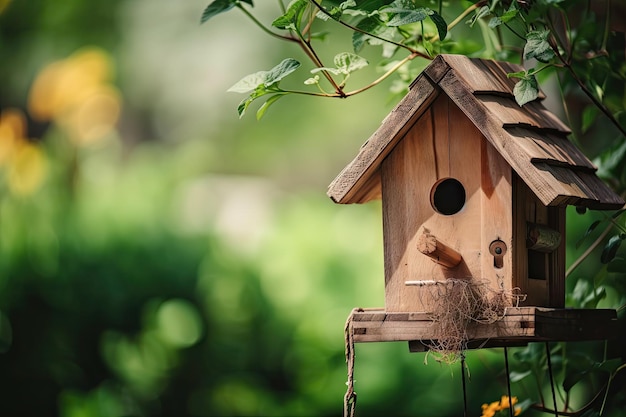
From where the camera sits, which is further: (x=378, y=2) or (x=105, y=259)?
(x=105, y=259)

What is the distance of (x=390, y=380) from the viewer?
11.8 feet

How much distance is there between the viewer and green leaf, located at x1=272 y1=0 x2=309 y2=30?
1.72 m

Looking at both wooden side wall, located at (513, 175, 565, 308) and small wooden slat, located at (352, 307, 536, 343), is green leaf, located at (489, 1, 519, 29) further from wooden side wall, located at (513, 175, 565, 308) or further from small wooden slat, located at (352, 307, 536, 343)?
small wooden slat, located at (352, 307, 536, 343)

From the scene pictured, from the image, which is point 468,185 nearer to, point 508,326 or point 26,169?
point 508,326

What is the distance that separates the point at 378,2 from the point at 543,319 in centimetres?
70

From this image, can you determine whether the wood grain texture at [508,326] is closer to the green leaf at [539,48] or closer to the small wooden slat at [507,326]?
the small wooden slat at [507,326]

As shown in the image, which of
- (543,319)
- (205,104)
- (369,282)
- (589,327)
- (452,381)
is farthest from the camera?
(205,104)

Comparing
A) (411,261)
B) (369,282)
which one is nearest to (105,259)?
(369,282)

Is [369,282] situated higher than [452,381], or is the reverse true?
[369,282]

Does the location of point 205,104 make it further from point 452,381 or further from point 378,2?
point 378,2

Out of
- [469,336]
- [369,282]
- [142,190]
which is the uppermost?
[142,190]

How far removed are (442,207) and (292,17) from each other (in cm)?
52

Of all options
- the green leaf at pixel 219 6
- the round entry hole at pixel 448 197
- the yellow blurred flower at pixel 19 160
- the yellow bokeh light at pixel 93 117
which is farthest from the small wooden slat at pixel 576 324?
the yellow bokeh light at pixel 93 117

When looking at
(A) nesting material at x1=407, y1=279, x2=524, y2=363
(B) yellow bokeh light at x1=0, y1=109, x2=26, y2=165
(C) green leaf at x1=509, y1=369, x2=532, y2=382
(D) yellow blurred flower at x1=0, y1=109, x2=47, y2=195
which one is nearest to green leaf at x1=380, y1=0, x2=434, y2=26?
(A) nesting material at x1=407, y1=279, x2=524, y2=363
